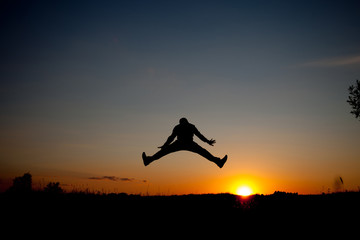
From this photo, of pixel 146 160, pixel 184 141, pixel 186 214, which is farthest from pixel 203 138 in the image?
pixel 186 214

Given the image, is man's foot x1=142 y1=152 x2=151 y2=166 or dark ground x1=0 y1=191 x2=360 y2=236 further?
man's foot x1=142 y1=152 x2=151 y2=166

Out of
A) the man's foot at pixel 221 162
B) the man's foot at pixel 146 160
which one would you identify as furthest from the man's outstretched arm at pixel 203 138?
the man's foot at pixel 146 160

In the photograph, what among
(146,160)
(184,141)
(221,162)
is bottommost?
(146,160)

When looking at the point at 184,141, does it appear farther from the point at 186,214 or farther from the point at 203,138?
the point at 186,214

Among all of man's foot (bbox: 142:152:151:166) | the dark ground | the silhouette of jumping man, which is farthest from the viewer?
man's foot (bbox: 142:152:151:166)

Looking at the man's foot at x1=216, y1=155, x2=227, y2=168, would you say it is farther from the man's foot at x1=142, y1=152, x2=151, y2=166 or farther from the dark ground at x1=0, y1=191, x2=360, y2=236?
the man's foot at x1=142, y1=152, x2=151, y2=166

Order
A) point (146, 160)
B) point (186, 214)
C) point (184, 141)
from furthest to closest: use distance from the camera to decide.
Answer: point (146, 160) → point (184, 141) → point (186, 214)

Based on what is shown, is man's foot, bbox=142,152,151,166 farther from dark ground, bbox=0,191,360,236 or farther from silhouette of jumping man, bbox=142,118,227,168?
dark ground, bbox=0,191,360,236

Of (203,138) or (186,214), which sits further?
(203,138)

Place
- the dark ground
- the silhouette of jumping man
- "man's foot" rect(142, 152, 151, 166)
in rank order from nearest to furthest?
the dark ground, the silhouette of jumping man, "man's foot" rect(142, 152, 151, 166)

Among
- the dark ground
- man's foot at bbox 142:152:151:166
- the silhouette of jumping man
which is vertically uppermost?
the silhouette of jumping man

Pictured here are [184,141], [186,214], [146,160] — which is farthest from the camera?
[146,160]

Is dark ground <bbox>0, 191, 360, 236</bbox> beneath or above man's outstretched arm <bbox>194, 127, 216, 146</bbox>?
beneath

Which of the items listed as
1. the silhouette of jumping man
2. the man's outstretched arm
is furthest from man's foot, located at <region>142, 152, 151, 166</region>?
the man's outstretched arm
